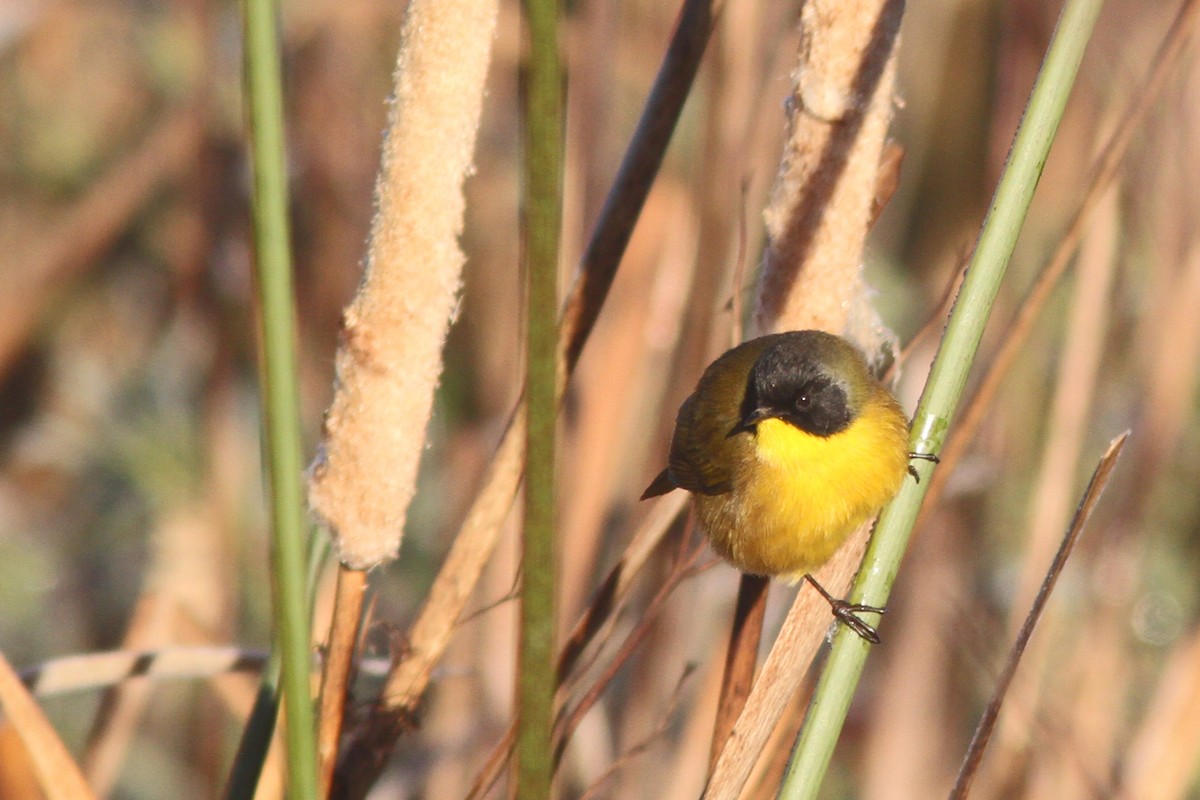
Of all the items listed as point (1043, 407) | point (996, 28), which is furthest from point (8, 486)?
point (996, 28)

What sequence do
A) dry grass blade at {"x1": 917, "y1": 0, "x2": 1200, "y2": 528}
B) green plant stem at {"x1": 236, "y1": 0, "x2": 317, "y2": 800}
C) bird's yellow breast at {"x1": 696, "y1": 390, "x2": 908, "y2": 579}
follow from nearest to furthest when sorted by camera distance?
green plant stem at {"x1": 236, "y1": 0, "x2": 317, "y2": 800} → dry grass blade at {"x1": 917, "y1": 0, "x2": 1200, "y2": 528} → bird's yellow breast at {"x1": 696, "y1": 390, "x2": 908, "y2": 579}

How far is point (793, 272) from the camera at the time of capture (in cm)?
149

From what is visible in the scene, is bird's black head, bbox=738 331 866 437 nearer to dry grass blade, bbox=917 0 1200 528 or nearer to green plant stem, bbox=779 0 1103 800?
dry grass blade, bbox=917 0 1200 528

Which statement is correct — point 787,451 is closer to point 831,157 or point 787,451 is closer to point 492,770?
point 831,157

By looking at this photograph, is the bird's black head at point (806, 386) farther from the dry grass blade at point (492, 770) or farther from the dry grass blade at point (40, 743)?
the dry grass blade at point (40, 743)

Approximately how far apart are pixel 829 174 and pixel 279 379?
789mm

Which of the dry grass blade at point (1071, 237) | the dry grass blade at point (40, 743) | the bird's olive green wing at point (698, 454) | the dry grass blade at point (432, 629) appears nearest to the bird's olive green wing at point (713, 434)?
the bird's olive green wing at point (698, 454)

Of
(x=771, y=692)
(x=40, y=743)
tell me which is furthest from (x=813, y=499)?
(x=40, y=743)

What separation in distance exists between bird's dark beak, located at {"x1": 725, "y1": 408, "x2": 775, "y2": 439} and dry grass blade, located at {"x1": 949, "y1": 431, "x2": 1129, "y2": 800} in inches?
33.1

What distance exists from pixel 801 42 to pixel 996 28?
214 centimetres

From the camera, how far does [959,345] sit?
1074 millimetres

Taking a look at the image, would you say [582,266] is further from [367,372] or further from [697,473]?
[697,473]

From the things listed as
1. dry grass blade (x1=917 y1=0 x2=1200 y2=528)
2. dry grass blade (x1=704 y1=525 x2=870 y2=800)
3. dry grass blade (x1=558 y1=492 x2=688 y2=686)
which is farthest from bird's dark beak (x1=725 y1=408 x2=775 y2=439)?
dry grass blade (x1=704 y1=525 x2=870 y2=800)

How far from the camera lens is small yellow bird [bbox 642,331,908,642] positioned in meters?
1.82
